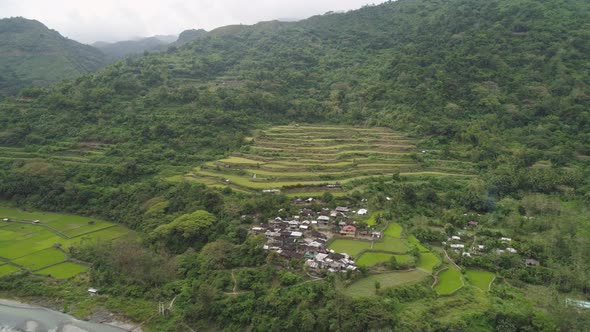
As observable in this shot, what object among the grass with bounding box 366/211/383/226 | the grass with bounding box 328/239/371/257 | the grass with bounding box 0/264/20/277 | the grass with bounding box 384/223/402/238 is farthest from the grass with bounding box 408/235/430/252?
the grass with bounding box 0/264/20/277

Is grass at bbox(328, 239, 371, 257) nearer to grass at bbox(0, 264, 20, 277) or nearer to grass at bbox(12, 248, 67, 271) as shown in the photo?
grass at bbox(12, 248, 67, 271)

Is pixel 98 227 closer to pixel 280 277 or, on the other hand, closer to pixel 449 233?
pixel 280 277

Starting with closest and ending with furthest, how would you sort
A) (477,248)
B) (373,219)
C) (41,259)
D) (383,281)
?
1. (383,281)
2. (477,248)
3. (373,219)
4. (41,259)

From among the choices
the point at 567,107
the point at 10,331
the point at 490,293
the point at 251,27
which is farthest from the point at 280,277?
the point at 251,27

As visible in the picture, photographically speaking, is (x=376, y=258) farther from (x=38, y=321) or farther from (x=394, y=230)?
(x=38, y=321)

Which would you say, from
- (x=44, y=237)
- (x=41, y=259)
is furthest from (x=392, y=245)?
(x=44, y=237)

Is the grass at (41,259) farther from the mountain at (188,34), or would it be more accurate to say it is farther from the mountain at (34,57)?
the mountain at (188,34)
